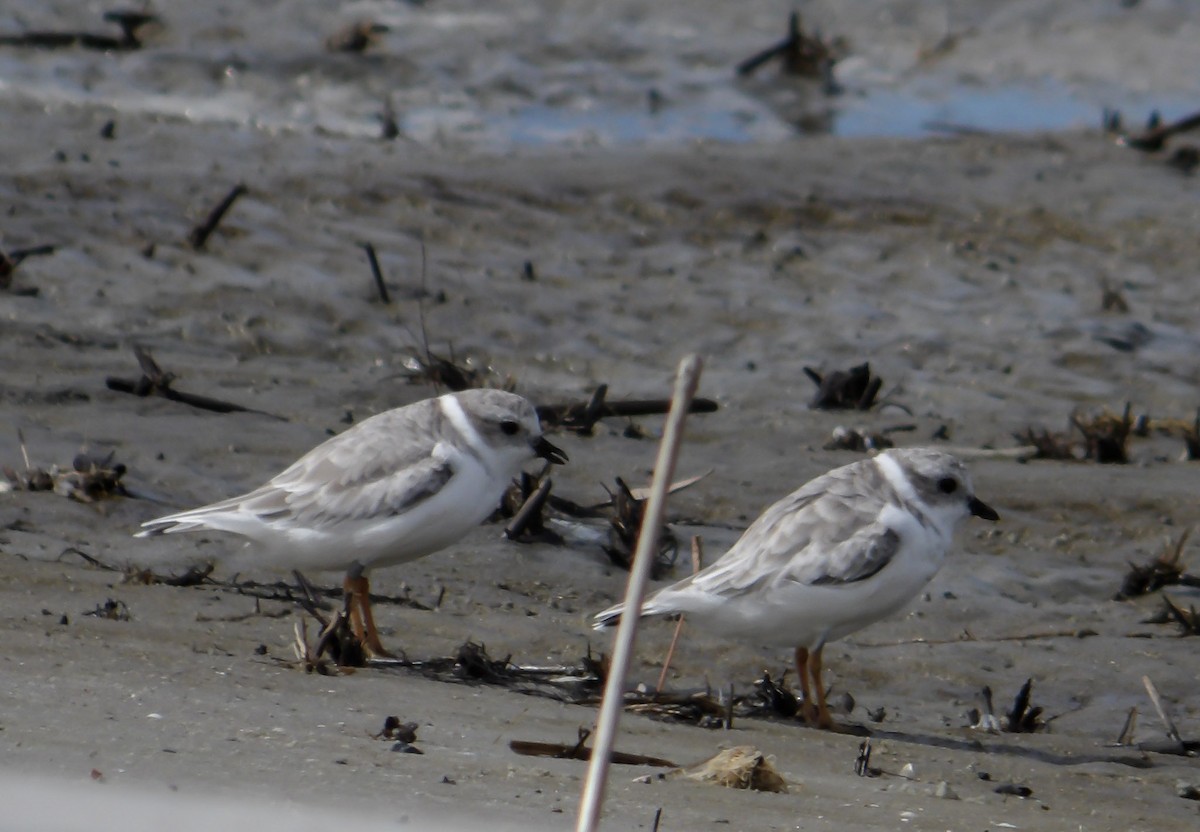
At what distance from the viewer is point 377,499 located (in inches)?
220

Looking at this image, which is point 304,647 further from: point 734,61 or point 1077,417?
point 734,61

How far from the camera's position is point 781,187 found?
11.7 meters

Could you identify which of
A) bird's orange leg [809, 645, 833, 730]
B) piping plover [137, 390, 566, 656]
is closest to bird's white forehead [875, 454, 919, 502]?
bird's orange leg [809, 645, 833, 730]

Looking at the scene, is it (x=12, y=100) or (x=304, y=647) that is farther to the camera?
(x=12, y=100)

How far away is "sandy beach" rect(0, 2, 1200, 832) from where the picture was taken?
4.20 meters

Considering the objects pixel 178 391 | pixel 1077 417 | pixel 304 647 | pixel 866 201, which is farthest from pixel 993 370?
pixel 304 647

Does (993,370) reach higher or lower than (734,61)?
lower

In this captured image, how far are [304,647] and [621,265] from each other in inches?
225

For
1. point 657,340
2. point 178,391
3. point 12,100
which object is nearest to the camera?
point 178,391

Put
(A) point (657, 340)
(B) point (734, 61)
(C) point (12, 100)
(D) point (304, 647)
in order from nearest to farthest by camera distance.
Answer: (D) point (304, 647)
(A) point (657, 340)
(C) point (12, 100)
(B) point (734, 61)

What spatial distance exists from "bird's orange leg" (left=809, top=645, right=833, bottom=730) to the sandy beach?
13 centimetres

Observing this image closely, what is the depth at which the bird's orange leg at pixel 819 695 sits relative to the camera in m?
5.28

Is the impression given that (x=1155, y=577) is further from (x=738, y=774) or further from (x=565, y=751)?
(x=565, y=751)

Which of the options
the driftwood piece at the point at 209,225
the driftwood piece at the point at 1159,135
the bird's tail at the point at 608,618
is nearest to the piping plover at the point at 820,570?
the bird's tail at the point at 608,618
